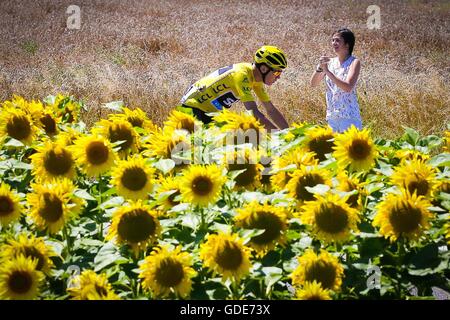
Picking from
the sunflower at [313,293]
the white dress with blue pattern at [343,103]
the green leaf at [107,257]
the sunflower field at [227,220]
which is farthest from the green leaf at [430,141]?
the white dress with blue pattern at [343,103]

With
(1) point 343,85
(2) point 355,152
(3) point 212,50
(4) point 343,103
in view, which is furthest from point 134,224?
(3) point 212,50

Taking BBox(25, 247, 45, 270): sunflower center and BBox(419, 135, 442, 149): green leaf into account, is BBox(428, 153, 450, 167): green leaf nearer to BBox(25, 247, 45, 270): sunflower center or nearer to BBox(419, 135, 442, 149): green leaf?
BBox(419, 135, 442, 149): green leaf

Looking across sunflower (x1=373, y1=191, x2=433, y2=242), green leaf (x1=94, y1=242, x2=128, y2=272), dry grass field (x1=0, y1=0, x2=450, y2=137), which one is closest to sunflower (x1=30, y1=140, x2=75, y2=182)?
green leaf (x1=94, y1=242, x2=128, y2=272)

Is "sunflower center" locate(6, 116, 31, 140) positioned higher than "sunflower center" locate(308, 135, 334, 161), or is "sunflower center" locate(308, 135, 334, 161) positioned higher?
"sunflower center" locate(6, 116, 31, 140)

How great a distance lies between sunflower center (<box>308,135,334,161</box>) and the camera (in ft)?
10.9

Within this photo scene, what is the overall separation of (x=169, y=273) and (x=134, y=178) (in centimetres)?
57

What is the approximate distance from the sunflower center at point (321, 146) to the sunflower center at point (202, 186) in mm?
631

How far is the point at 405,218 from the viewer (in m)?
2.66

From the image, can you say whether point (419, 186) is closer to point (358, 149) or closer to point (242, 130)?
point (358, 149)

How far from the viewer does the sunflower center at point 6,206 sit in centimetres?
292

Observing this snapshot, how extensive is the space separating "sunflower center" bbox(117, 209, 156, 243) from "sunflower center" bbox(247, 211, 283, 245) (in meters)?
0.36

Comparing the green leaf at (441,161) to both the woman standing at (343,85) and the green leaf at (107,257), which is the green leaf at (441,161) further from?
the woman standing at (343,85)
